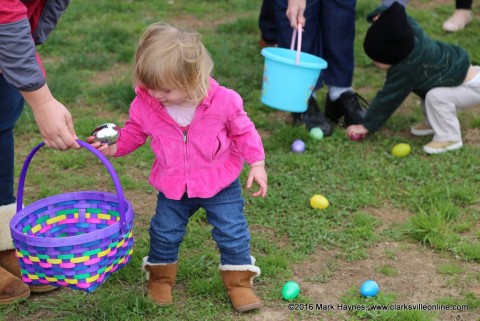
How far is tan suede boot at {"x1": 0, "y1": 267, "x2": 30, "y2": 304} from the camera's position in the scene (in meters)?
A: 3.07

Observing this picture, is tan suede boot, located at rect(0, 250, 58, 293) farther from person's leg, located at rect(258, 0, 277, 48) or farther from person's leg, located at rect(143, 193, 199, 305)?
person's leg, located at rect(258, 0, 277, 48)

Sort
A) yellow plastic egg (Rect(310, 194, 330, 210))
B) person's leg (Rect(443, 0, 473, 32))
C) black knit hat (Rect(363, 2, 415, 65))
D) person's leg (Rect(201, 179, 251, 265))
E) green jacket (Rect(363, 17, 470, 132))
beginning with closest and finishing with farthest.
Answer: person's leg (Rect(201, 179, 251, 265)), yellow plastic egg (Rect(310, 194, 330, 210)), black knit hat (Rect(363, 2, 415, 65)), green jacket (Rect(363, 17, 470, 132)), person's leg (Rect(443, 0, 473, 32))

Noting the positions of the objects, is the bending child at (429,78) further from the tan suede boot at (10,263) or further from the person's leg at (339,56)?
the tan suede boot at (10,263)

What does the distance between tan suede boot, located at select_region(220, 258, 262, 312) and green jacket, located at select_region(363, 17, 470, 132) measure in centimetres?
187

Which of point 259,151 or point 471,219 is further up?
point 259,151

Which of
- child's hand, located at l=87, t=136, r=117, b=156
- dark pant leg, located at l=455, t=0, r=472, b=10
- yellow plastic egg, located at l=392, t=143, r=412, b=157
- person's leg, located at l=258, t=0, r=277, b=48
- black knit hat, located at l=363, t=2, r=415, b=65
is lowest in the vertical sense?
yellow plastic egg, located at l=392, t=143, r=412, b=157

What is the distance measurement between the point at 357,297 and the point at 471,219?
0.96 m

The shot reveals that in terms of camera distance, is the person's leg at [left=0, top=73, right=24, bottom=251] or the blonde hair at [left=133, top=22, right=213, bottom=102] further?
the person's leg at [left=0, top=73, right=24, bottom=251]

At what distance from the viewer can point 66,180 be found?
13.7ft

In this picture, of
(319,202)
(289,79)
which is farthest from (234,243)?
(289,79)

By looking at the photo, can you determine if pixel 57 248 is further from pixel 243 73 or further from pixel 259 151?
pixel 243 73

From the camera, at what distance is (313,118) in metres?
4.76

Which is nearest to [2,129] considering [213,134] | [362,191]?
[213,134]

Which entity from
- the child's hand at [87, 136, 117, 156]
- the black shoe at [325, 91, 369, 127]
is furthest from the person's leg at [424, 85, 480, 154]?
the child's hand at [87, 136, 117, 156]
